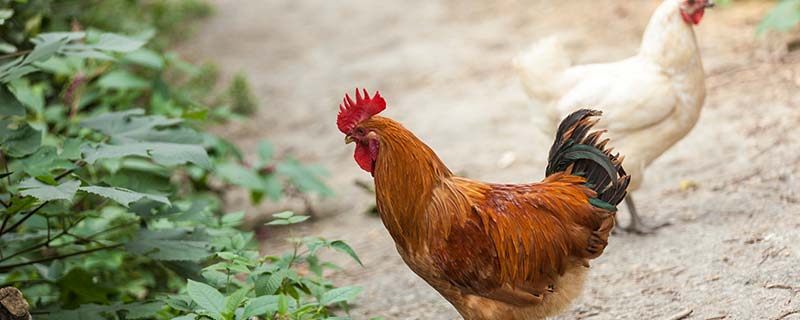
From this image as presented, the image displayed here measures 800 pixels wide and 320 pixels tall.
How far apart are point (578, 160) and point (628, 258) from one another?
1.13 metres

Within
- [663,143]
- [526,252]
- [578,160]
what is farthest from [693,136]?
[526,252]

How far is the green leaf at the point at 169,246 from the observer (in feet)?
12.1

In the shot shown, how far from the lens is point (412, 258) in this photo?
10.9 ft

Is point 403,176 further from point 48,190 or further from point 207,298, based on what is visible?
point 48,190

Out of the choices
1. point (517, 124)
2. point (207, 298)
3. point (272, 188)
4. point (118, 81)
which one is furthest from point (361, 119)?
point (517, 124)

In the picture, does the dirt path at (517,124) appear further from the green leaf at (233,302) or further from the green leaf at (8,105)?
the green leaf at (8,105)

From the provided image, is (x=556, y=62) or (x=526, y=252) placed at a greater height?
(x=556, y=62)

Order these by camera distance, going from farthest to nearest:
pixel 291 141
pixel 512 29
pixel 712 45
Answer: pixel 512 29 → pixel 291 141 → pixel 712 45

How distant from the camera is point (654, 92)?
4.34 meters

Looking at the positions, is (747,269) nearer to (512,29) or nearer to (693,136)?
(693,136)

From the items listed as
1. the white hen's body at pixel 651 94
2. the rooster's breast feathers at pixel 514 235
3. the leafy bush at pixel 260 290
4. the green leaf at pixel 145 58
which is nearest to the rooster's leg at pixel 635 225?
the white hen's body at pixel 651 94

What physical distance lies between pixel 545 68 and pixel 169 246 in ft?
7.25

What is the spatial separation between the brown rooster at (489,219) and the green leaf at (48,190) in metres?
1.00

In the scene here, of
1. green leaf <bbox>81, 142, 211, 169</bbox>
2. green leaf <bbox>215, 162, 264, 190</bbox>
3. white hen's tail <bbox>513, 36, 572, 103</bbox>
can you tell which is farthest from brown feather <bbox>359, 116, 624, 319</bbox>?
green leaf <bbox>215, 162, 264, 190</bbox>
